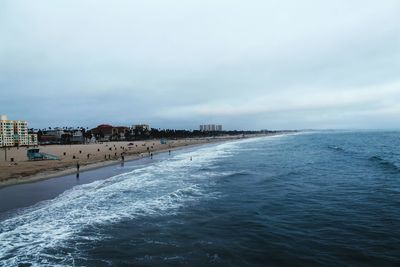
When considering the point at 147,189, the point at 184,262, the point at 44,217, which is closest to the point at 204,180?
the point at 147,189

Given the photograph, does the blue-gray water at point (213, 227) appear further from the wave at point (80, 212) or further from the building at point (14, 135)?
the building at point (14, 135)

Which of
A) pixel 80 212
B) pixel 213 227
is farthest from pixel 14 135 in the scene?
pixel 213 227

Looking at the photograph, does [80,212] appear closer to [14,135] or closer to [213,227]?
[213,227]

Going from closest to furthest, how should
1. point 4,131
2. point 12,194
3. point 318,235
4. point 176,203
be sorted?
point 318,235 < point 176,203 < point 12,194 < point 4,131

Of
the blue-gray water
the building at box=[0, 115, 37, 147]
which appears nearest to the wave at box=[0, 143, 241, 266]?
the blue-gray water

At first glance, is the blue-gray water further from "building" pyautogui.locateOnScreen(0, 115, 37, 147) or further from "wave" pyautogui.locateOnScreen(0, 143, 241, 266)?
"building" pyautogui.locateOnScreen(0, 115, 37, 147)

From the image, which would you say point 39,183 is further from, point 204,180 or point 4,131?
point 4,131

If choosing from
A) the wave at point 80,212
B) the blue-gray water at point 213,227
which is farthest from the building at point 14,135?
the blue-gray water at point 213,227
